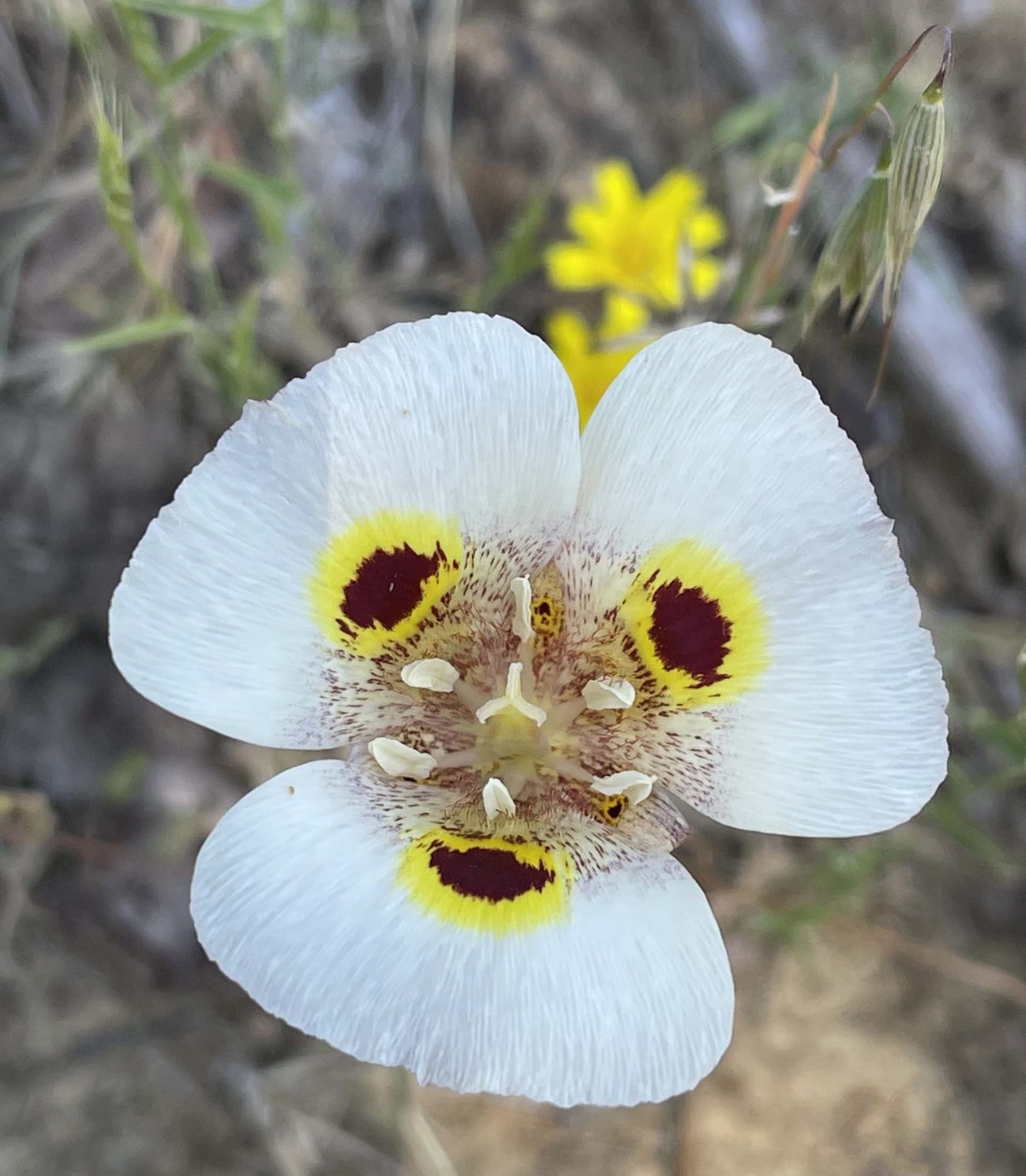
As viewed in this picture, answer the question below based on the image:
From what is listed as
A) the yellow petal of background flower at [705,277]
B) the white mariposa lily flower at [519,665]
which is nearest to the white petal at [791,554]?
the white mariposa lily flower at [519,665]

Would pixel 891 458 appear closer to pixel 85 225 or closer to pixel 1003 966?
pixel 1003 966

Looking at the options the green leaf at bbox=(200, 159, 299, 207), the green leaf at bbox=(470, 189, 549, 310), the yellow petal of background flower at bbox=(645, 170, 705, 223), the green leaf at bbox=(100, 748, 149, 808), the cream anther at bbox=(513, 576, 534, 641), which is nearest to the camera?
the cream anther at bbox=(513, 576, 534, 641)

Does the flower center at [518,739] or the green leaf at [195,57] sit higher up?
the green leaf at [195,57]

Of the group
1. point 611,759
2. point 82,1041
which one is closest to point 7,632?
point 82,1041

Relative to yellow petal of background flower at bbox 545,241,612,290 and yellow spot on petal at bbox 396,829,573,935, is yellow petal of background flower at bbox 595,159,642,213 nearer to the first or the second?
yellow petal of background flower at bbox 545,241,612,290

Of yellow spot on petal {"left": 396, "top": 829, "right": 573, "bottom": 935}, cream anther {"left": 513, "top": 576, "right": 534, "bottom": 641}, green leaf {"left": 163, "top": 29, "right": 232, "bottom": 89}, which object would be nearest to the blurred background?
green leaf {"left": 163, "top": 29, "right": 232, "bottom": 89}

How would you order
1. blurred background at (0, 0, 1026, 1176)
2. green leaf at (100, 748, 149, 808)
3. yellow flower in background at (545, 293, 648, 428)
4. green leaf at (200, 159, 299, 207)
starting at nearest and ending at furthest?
green leaf at (200, 159, 299, 207)
yellow flower in background at (545, 293, 648, 428)
green leaf at (100, 748, 149, 808)
blurred background at (0, 0, 1026, 1176)

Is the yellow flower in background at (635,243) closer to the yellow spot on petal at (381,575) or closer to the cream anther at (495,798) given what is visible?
the yellow spot on petal at (381,575)

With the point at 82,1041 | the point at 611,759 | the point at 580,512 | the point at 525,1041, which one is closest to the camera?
the point at 525,1041
